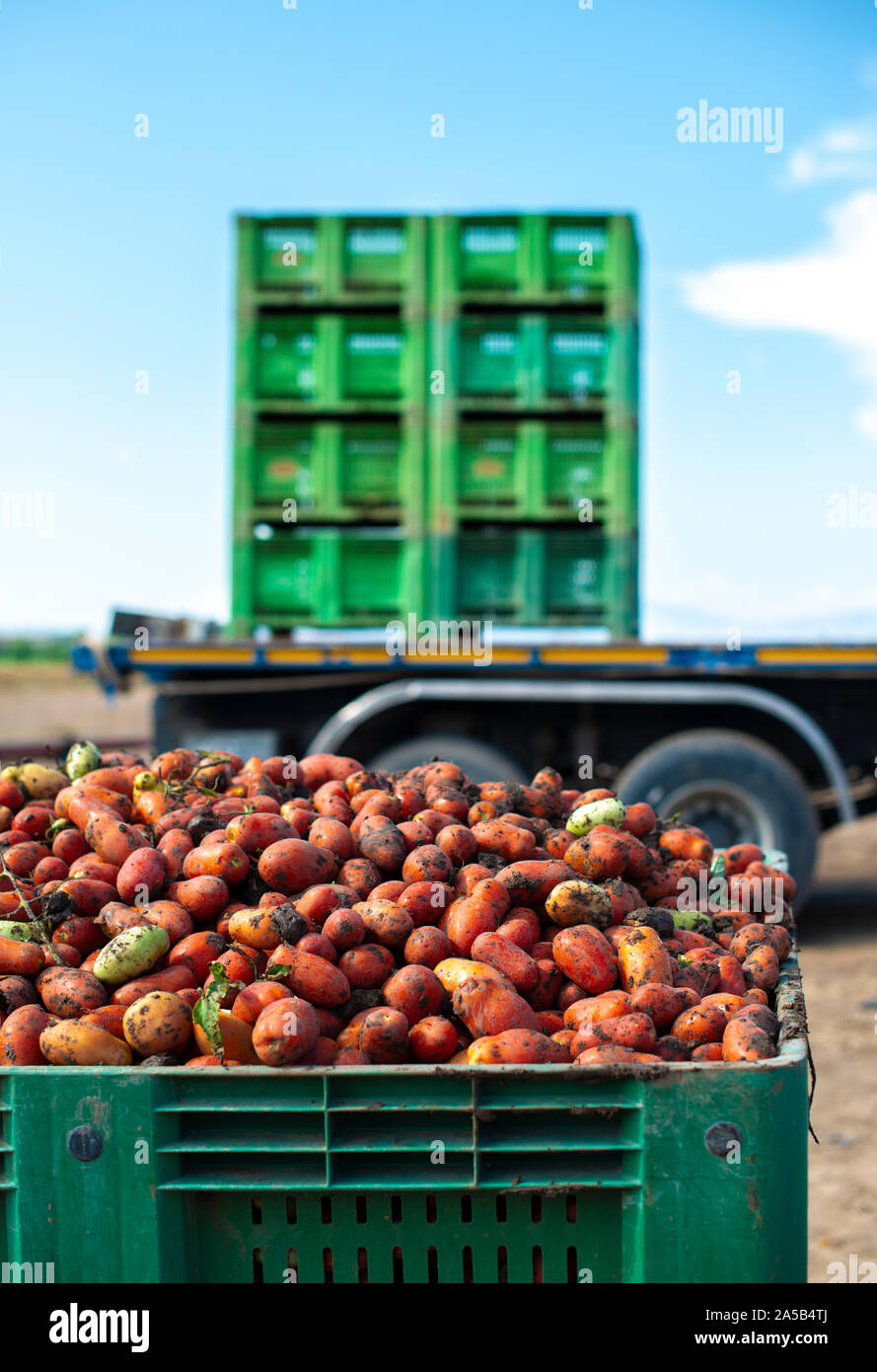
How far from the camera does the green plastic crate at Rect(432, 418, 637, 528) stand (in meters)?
6.84

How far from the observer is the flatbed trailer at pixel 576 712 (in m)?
6.48

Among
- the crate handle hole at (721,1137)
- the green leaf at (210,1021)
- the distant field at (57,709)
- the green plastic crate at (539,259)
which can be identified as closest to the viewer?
the crate handle hole at (721,1137)

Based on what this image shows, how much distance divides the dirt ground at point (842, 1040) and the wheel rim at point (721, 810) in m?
0.76

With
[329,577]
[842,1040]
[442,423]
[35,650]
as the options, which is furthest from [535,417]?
[35,650]

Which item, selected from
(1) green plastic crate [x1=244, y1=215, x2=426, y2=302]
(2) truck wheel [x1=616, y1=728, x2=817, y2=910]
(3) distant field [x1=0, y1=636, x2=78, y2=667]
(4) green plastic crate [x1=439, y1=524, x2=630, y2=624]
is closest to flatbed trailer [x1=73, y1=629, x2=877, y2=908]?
(2) truck wheel [x1=616, y1=728, x2=817, y2=910]

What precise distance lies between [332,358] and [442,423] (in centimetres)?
79

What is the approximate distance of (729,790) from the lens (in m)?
6.49

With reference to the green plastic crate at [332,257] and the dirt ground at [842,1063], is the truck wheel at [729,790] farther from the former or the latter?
the green plastic crate at [332,257]

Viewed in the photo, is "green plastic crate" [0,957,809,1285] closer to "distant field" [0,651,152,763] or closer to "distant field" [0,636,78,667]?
"distant field" [0,651,152,763]

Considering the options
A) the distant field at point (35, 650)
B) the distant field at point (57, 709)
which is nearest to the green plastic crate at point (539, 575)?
→ the distant field at point (57, 709)

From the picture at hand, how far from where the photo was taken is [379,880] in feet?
8.14
